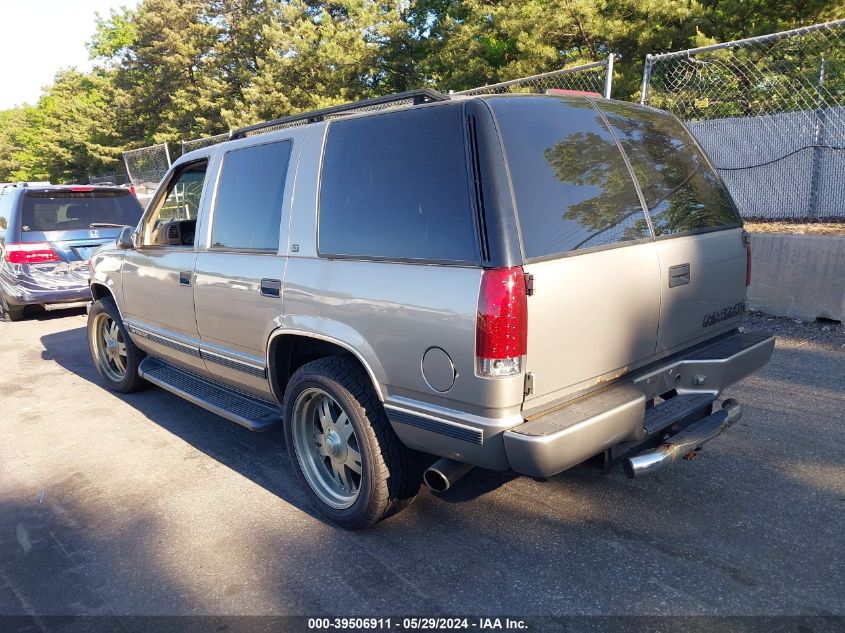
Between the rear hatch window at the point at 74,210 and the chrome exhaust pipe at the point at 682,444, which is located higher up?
Result: the rear hatch window at the point at 74,210

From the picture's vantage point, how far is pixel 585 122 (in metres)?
3.12

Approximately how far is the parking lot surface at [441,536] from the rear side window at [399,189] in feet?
4.65

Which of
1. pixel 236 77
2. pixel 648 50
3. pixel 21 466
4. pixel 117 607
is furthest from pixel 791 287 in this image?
pixel 236 77

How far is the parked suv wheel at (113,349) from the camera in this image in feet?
17.9

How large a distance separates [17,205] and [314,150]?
6965mm

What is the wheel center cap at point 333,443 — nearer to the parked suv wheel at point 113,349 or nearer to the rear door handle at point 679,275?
the rear door handle at point 679,275

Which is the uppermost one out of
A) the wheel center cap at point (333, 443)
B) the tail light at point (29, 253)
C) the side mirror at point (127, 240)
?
the side mirror at point (127, 240)

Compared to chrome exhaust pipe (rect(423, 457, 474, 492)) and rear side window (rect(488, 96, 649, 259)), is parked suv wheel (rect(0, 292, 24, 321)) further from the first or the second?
rear side window (rect(488, 96, 649, 259))

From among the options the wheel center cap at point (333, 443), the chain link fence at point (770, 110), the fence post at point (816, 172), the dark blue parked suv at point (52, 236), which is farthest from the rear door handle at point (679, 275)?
the dark blue parked suv at point (52, 236)

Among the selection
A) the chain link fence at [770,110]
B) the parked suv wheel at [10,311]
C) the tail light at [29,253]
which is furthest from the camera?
the parked suv wheel at [10,311]

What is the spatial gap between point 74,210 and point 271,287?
22.2 feet

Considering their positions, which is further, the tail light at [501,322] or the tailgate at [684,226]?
the tailgate at [684,226]

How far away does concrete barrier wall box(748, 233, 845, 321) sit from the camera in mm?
6109

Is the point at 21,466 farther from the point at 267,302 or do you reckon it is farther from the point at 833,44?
the point at 833,44
